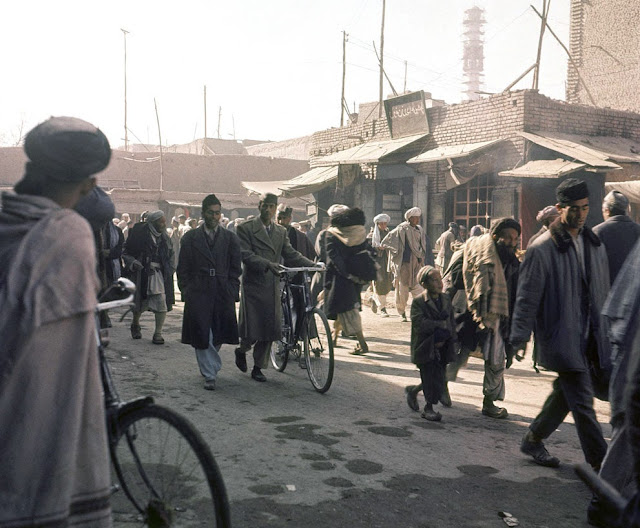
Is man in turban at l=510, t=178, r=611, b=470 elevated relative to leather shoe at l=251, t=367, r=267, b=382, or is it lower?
elevated

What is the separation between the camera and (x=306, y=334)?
7.22m

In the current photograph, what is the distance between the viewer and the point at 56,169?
238 cm

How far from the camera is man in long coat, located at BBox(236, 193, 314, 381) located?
24.0 ft

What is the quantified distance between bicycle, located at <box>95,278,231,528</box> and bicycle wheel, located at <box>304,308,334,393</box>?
3811 millimetres

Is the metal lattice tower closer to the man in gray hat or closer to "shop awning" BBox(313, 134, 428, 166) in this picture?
"shop awning" BBox(313, 134, 428, 166)

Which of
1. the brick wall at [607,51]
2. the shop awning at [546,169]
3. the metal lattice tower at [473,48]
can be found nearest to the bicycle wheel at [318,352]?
the shop awning at [546,169]

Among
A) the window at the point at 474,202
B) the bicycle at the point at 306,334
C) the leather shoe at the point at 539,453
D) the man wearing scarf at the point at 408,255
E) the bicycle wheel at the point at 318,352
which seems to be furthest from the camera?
the window at the point at 474,202

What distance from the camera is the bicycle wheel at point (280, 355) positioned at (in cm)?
776

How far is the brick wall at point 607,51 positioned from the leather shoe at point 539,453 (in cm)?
1965

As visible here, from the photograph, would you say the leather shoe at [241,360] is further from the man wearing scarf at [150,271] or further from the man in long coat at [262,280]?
the man wearing scarf at [150,271]

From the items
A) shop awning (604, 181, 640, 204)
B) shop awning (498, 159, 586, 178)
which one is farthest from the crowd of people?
shop awning (604, 181, 640, 204)

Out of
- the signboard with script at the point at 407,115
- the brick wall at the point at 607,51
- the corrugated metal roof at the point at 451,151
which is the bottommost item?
the corrugated metal roof at the point at 451,151

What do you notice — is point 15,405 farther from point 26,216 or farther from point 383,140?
point 383,140

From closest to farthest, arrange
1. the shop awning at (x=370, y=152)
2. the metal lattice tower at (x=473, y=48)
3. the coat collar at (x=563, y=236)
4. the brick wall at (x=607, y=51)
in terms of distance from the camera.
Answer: the coat collar at (x=563, y=236), the shop awning at (x=370, y=152), the brick wall at (x=607, y=51), the metal lattice tower at (x=473, y=48)
